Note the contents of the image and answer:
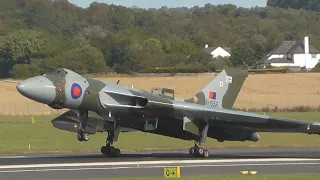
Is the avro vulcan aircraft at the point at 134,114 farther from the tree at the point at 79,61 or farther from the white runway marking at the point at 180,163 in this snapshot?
the tree at the point at 79,61

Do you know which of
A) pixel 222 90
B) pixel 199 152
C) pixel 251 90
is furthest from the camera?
pixel 251 90

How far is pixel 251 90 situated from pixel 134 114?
55456mm

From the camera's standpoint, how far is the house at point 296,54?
15062 centimetres

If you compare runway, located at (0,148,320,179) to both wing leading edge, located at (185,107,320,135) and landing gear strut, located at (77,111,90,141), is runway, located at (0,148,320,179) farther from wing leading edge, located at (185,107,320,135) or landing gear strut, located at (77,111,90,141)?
wing leading edge, located at (185,107,320,135)

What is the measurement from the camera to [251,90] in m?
85.9

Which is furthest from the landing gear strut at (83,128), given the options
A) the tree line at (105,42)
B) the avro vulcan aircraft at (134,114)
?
the tree line at (105,42)

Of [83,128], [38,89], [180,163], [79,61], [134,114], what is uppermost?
Result: [79,61]

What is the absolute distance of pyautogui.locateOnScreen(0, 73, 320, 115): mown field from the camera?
74.5 metres

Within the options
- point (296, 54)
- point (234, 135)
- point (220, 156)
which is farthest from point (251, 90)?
point (296, 54)

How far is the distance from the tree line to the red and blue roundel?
6552 centimetres

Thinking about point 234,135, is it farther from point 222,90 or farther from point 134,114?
point 134,114

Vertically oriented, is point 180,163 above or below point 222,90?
below

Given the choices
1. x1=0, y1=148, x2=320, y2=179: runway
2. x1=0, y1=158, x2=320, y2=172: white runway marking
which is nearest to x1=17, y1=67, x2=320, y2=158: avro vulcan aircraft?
x1=0, y1=148, x2=320, y2=179: runway

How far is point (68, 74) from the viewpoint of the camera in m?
30.6
